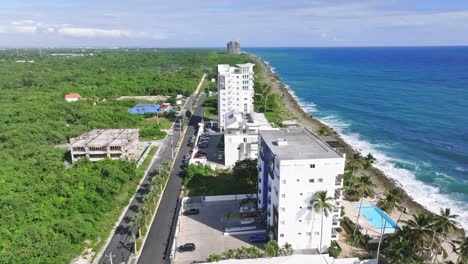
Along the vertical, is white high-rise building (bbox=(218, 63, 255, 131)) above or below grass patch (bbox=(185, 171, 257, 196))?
above

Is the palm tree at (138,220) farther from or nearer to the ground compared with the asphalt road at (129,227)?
farther from the ground

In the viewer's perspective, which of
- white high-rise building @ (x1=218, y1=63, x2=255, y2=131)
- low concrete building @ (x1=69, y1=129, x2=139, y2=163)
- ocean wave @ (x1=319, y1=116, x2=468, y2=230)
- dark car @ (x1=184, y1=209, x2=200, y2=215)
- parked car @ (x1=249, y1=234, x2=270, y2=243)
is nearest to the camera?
parked car @ (x1=249, y1=234, x2=270, y2=243)

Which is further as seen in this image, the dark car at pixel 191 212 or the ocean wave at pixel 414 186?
the ocean wave at pixel 414 186

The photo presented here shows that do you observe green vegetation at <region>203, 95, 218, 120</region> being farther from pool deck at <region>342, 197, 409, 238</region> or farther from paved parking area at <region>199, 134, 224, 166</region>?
pool deck at <region>342, 197, 409, 238</region>

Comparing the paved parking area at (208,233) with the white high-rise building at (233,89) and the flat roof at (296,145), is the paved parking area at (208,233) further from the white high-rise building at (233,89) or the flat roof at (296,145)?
the white high-rise building at (233,89)

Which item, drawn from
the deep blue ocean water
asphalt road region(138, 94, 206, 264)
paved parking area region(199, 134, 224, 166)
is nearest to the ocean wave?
the deep blue ocean water

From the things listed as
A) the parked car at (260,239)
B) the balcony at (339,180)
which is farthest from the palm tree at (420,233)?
the parked car at (260,239)

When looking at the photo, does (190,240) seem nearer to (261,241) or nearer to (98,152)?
(261,241)
